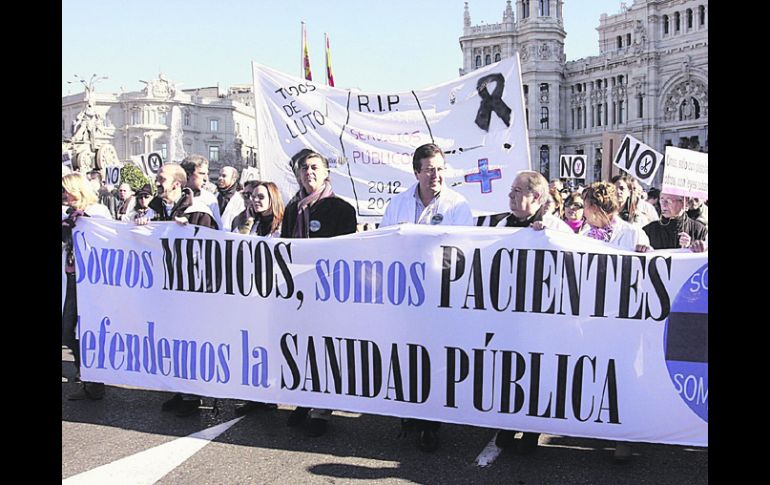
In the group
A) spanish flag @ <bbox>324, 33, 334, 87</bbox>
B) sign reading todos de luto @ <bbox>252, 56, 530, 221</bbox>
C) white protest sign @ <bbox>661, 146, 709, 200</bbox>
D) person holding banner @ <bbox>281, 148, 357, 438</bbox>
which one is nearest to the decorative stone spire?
spanish flag @ <bbox>324, 33, 334, 87</bbox>

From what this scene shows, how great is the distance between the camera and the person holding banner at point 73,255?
555 cm

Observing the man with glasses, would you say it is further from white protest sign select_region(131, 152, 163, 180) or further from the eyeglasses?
white protest sign select_region(131, 152, 163, 180)

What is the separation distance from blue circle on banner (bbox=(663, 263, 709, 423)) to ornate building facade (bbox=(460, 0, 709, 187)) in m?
64.6

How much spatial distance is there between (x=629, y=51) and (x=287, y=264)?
77.1 m

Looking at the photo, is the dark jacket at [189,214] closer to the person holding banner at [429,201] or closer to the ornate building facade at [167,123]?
the person holding banner at [429,201]

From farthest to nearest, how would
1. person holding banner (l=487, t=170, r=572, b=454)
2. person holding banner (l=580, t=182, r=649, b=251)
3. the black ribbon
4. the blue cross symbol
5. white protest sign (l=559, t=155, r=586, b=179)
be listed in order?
white protest sign (l=559, t=155, r=586, b=179) < the blue cross symbol < the black ribbon < person holding banner (l=580, t=182, r=649, b=251) < person holding banner (l=487, t=170, r=572, b=454)

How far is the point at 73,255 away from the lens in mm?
5602

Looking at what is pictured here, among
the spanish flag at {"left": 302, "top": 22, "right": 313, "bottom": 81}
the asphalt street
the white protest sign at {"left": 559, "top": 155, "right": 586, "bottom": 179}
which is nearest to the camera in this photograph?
the asphalt street

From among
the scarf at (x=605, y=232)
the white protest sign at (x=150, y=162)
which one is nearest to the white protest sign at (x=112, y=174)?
the white protest sign at (x=150, y=162)

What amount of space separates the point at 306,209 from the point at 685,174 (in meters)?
3.07

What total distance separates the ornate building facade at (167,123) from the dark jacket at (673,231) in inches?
3462

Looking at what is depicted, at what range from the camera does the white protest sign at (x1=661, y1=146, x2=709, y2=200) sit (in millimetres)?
5863

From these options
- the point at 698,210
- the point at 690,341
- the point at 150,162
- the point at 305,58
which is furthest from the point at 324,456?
the point at 305,58
